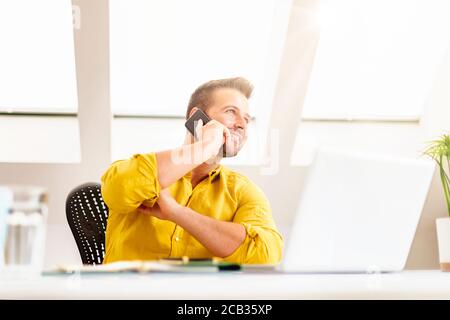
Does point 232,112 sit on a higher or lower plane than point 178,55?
lower

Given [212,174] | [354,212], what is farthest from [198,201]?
[354,212]

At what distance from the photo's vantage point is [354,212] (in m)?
1.10

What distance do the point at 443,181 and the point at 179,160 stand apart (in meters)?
2.26

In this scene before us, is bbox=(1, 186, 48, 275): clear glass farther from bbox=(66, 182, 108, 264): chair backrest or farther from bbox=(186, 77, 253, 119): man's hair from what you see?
bbox=(186, 77, 253, 119): man's hair

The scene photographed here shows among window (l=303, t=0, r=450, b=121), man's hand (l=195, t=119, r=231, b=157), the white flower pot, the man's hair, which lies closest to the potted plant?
the white flower pot

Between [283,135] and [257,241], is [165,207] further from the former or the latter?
[283,135]

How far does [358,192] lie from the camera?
1.11m

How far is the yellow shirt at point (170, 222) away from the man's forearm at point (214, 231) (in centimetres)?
3

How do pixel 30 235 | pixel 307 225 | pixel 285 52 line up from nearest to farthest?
pixel 30 235 < pixel 307 225 < pixel 285 52

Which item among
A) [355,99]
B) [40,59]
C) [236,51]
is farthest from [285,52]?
[40,59]

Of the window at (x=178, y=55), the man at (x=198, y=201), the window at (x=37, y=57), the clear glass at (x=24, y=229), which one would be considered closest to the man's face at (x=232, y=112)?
the man at (x=198, y=201)

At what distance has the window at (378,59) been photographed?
3.72m
